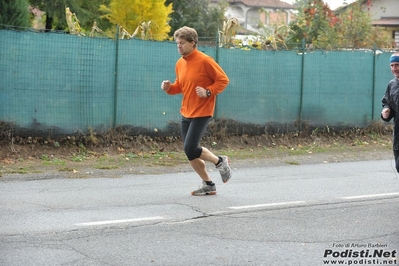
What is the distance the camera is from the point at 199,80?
346 inches

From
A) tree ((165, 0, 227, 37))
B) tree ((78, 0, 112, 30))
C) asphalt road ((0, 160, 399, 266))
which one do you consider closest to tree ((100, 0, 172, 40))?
tree ((78, 0, 112, 30))

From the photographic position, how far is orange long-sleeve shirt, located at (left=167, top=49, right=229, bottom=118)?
8781mm

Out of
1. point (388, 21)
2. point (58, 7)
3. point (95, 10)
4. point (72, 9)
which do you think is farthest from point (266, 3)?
point (58, 7)

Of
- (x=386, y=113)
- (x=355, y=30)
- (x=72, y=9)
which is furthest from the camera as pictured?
(x=72, y=9)

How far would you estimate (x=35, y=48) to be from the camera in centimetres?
1288

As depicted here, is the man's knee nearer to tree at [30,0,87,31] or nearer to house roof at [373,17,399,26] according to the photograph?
tree at [30,0,87,31]

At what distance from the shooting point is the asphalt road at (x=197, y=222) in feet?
20.0

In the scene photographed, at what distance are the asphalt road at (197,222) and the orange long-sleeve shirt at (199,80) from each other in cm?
107

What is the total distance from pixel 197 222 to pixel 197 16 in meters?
42.1

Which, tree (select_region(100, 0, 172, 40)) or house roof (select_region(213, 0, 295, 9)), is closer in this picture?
tree (select_region(100, 0, 172, 40))

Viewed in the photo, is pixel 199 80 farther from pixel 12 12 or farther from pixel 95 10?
pixel 95 10

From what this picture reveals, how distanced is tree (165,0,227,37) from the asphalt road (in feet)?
122

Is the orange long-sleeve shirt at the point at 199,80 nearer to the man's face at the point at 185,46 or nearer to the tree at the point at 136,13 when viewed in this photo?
the man's face at the point at 185,46

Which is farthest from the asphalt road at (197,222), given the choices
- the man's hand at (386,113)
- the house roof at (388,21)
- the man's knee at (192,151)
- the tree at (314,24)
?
the house roof at (388,21)
